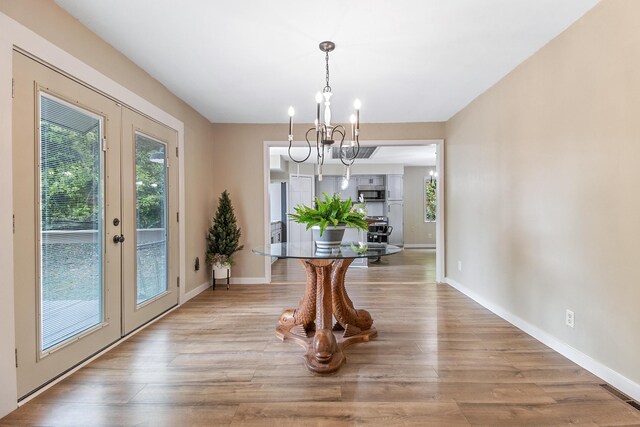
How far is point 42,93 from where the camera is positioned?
6.17ft

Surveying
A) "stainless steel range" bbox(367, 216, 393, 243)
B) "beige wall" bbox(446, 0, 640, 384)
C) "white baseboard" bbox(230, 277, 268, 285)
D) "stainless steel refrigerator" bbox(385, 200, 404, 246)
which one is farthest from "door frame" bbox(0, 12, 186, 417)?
"stainless steel refrigerator" bbox(385, 200, 404, 246)

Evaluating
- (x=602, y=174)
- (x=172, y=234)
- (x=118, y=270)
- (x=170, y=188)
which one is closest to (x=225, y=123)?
(x=170, y=188)

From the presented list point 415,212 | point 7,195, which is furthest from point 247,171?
point 415,212

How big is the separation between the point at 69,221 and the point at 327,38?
2278 millimetres

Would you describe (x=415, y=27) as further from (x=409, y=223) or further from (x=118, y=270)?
(x=409, y=223)

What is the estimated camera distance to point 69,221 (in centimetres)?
210

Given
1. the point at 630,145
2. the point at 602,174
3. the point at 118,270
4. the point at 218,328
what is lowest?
the point at 218,328

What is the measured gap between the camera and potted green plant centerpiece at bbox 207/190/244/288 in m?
4.31

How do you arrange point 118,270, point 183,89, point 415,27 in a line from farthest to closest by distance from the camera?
1. point 183,89
2. point 118,270
3. point 415,27

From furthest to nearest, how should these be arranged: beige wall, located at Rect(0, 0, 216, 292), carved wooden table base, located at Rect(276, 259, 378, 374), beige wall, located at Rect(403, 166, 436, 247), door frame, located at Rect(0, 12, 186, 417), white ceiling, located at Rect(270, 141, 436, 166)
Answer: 1. beige wall, located at Rect(403, 166, 436, 247)
2. white ceiling, located at Rect(270, 141, 436, 166)
3. carved wooden table base, located at Rect(276, 259, 378, 374)
4. beige wall, located at Rect(0, 0, 216, 292)
5. door frame, located at Rect(0, 12, 186, 417)

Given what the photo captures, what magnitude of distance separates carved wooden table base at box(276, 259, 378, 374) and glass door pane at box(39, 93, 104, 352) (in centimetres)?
149

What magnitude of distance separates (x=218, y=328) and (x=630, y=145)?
332 cm

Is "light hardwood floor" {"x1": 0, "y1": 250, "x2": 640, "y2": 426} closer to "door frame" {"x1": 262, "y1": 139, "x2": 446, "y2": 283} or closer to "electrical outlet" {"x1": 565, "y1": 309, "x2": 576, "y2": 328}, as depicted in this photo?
"electrical outlet" {"x1": 565, "y1": 309, "x2": 576, "y2": 328}

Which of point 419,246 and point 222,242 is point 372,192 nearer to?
point 419,246
